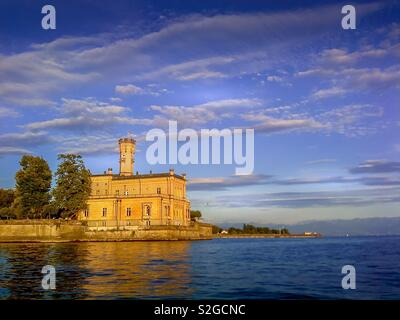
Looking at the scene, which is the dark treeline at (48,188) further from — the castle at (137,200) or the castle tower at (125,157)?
the castle tower at (125,157)

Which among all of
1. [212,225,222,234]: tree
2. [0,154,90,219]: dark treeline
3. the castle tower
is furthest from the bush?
[212,225,222,234]: tree

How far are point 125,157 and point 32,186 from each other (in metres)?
27.5

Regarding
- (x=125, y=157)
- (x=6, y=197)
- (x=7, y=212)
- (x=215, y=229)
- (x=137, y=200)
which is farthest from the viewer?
(x=215, y=229)

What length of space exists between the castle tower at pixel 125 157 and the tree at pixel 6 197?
2556 centimetres

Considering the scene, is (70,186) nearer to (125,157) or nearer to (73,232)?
(73,232)

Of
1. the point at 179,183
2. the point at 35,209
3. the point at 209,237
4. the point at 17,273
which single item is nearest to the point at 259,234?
the point at 209,237

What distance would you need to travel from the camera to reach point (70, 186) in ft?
265

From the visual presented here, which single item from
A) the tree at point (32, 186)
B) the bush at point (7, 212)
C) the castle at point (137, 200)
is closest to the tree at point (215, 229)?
the castle at point (137, 200)

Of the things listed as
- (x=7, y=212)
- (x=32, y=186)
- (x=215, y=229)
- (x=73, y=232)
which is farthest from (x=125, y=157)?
(x=215, y=229)

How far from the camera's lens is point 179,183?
328 feet

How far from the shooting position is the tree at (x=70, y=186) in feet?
263

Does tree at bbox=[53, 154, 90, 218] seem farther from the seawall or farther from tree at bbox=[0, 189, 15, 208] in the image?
tree at bbox=[0, 189, 15, 208]
